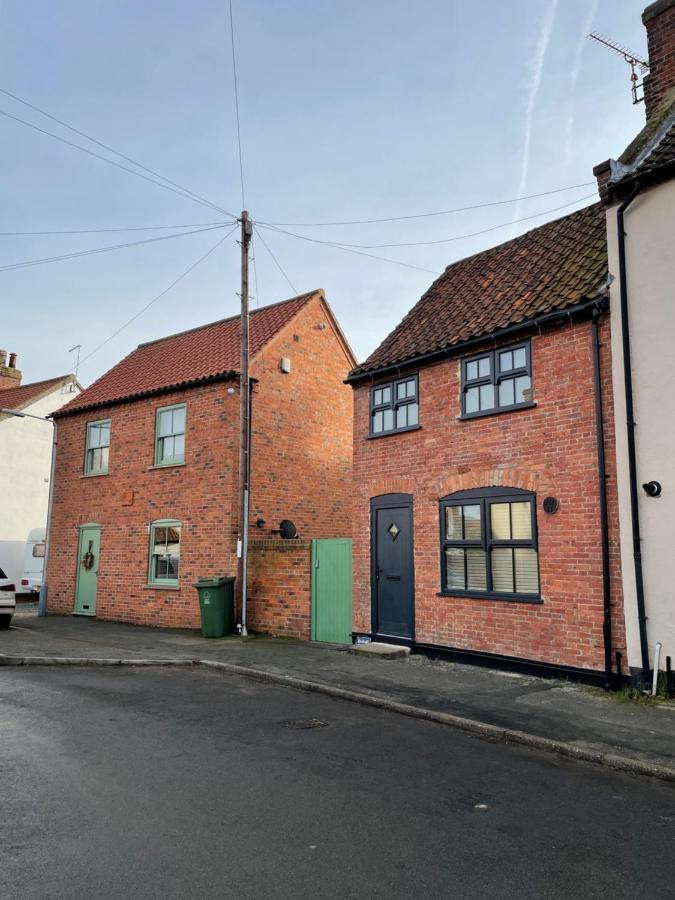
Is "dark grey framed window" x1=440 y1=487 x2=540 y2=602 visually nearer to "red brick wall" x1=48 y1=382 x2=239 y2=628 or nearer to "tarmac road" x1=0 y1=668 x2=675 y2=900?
"tarmac road" x1=0 y1=668 x2=675 y2=900

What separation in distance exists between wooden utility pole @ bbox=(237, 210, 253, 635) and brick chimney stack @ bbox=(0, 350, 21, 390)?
21.8m

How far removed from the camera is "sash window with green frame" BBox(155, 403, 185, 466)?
17.6m

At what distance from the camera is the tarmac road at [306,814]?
12.3 ft

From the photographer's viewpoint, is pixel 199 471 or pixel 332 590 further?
pixel 199 471

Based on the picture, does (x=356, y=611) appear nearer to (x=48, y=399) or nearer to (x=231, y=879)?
(x=231, y=879)

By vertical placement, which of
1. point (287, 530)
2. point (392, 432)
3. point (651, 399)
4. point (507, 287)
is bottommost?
point (287, 530)

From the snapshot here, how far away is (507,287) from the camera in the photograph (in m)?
12.3

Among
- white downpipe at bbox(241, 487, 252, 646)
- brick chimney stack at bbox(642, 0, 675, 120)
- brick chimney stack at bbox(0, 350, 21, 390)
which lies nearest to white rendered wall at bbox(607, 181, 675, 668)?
brick chimney stack at bbox(642, 0, 675, 120)

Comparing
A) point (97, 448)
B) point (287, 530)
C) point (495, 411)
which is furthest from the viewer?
point (97, 448)

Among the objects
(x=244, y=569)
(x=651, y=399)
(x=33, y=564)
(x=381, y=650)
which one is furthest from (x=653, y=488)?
(x=33, y=564)

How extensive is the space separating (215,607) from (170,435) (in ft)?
18.0

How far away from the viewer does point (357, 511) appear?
526 inches

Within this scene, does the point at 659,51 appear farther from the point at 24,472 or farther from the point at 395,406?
the point at 24,472

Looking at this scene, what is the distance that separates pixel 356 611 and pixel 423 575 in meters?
1.90
